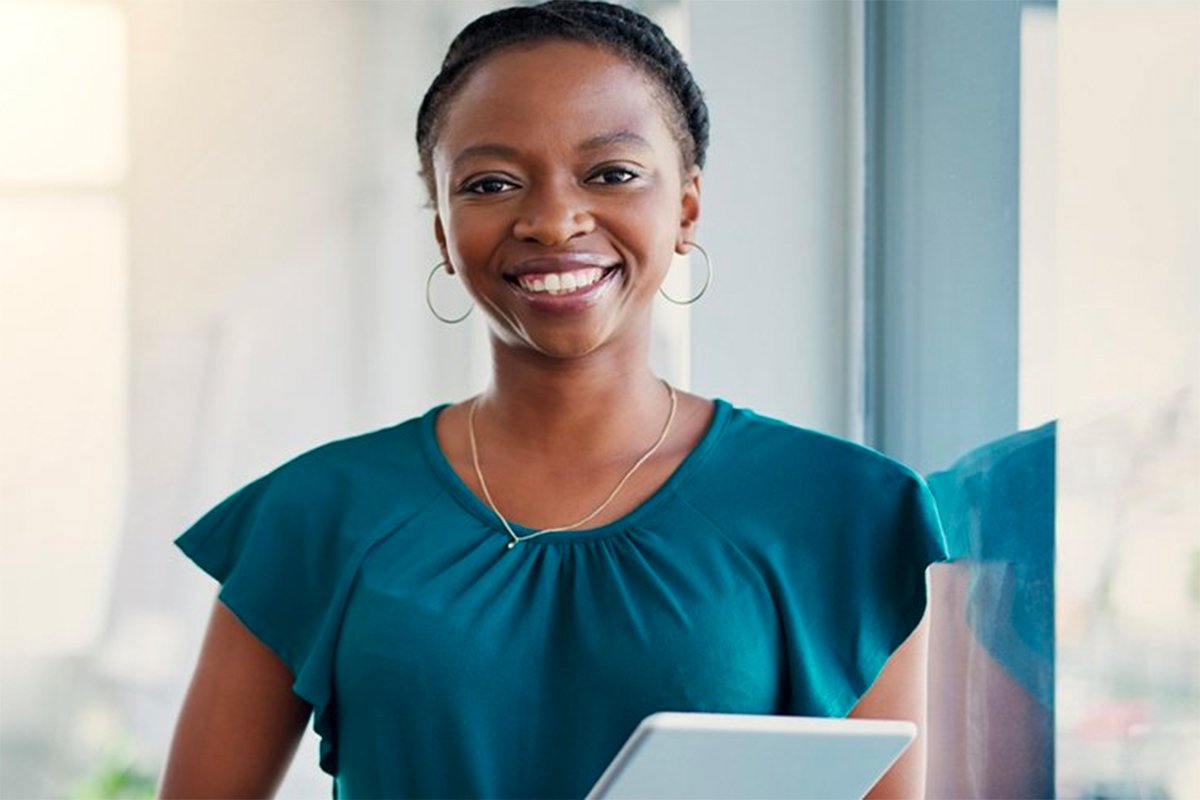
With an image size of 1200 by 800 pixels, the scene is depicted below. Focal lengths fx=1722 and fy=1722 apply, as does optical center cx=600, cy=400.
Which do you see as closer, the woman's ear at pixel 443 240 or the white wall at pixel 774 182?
the woman's ear at pixel 443 240

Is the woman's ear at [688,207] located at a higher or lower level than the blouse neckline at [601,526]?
higher

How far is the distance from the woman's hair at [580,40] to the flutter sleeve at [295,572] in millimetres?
266

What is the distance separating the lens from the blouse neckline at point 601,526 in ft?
4.24

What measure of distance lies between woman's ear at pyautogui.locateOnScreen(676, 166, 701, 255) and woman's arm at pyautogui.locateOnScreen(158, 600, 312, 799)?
0.46 metres

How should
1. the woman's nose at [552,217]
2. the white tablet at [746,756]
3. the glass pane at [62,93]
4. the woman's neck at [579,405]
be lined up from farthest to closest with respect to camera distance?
the glass pane at [62,93]
the woman's neck at [579,405]
the woman's nose at [552,217]
the white tablet at [746,756]

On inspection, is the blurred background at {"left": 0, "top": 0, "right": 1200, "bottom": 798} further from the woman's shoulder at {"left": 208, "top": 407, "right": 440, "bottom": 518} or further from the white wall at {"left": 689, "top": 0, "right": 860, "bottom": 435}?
the woman's shoulder at {"left": 208, "top": 407, "right": 440, "bottom": 518}

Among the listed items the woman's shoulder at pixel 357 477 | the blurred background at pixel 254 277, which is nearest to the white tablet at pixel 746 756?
the woman's shoulder at pixel 357 477

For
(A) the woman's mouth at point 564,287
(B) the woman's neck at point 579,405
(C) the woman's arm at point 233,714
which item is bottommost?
(C) the woman's arm at point 233,714

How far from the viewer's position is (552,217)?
1230mm

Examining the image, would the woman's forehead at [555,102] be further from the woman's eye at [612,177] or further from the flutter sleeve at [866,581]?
the flutter sleeve at [866,581]

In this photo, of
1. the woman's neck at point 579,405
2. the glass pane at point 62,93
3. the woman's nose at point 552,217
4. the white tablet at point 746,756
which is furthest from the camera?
the glass pane at point 62,93

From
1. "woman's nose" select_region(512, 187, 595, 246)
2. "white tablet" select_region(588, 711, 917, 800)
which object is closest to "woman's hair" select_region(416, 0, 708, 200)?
"woman's nose" select_region(512, 187, 595, 246)

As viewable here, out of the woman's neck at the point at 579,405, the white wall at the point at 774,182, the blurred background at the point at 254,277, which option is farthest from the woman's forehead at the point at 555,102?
the white wall at the point at 774,182

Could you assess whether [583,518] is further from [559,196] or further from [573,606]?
[559,196]
